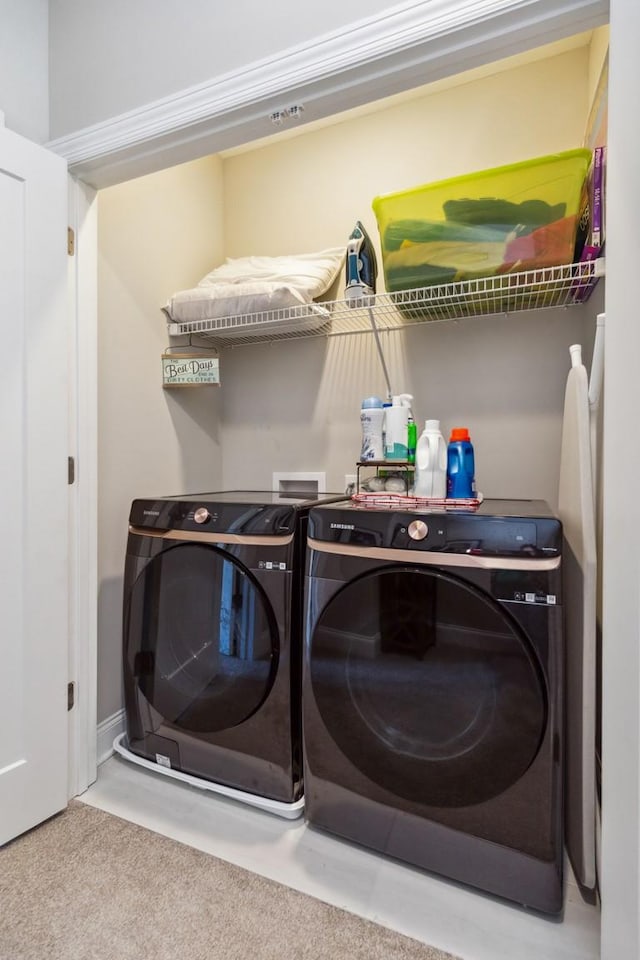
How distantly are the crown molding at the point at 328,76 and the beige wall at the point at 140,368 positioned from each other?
35 cm

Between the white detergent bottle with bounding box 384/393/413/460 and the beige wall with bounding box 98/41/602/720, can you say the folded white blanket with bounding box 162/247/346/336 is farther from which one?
the white detergent bottle with bounding box 384/393/413/460

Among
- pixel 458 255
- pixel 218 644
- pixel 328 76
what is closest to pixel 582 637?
pixel 218 644

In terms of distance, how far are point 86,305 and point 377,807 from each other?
→ 170cm

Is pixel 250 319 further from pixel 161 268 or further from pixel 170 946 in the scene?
pixel 170 946

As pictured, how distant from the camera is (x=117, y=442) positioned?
1784mm

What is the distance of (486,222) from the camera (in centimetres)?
144

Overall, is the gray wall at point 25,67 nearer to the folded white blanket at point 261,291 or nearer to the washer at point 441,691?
the folded white blanket at point 261,291

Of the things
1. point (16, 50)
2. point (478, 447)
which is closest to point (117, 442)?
point (16, 50)

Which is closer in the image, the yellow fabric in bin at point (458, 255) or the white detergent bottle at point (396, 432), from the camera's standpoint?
the yellow fabric in bin at point (458, 255)

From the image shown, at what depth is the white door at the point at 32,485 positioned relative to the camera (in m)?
1.32

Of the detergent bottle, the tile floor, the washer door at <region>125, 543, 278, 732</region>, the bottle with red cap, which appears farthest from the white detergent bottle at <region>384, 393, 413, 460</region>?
the tile floor

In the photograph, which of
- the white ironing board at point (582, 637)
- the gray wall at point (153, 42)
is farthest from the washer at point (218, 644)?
the gray wall at point (153, 42)

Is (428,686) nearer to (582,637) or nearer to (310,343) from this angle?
(582,637)

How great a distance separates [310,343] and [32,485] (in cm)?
127
